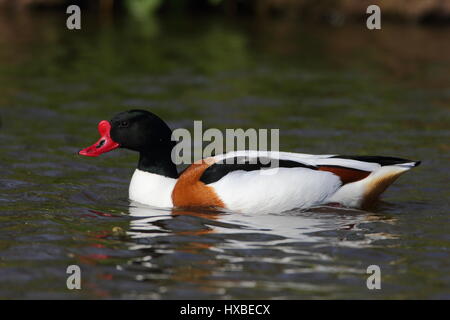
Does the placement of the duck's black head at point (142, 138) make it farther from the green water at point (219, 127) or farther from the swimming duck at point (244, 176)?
the green water at point (219, 127)

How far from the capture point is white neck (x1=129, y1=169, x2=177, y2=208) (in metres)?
8.37

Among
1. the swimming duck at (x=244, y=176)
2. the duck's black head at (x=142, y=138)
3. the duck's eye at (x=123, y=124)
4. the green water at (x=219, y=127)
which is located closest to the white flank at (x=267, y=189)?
the swimming duck at (x=244, y=176)

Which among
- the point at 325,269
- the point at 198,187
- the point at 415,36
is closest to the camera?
the point at 325,269

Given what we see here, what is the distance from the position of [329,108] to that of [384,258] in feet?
18.8

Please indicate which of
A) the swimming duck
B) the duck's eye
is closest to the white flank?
the swimming duck

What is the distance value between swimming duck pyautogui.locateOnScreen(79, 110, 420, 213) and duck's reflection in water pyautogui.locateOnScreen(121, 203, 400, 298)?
0.11m

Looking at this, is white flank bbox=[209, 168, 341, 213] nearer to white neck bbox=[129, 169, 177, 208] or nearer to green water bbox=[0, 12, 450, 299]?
green water bbox=[0, 12, 450, 299]

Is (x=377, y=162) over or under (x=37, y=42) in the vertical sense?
under

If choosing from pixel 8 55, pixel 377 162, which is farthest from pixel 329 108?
pixel 8 55

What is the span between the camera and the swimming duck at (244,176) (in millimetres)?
8125

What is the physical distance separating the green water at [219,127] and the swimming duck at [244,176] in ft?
0.54

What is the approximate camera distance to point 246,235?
294 inches
